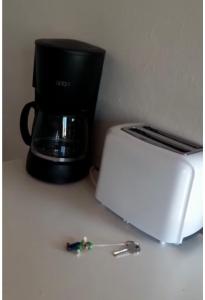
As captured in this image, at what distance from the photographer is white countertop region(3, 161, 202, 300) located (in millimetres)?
624

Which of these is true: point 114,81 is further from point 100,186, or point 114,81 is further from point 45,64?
point 100,186

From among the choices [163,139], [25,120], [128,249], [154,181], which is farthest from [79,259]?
[25,120]

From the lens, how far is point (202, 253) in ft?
2.48

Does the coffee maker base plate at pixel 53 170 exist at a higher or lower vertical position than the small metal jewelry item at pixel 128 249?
higher

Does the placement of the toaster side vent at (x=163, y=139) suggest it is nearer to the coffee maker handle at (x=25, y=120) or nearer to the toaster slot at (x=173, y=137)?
the toaster slot at (x=173, y=137)

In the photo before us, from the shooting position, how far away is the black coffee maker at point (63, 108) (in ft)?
2.95

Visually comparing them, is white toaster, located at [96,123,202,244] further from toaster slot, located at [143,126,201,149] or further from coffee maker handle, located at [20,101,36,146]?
coffee maker handle, located at [20,101,36,146]

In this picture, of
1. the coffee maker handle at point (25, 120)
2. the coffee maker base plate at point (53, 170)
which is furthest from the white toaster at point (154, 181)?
the coffee maker handle at point (25, 120)

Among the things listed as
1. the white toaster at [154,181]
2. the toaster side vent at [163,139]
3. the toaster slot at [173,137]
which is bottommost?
the white toaster at [154,181]

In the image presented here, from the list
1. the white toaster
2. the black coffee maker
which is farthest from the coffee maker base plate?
the white toaster

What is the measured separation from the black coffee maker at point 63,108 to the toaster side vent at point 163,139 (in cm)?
18

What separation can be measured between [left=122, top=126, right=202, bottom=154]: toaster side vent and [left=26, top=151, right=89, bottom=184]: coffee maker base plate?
20cm

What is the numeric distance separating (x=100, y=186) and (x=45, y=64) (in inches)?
13.3

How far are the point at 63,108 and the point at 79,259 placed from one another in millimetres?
417
